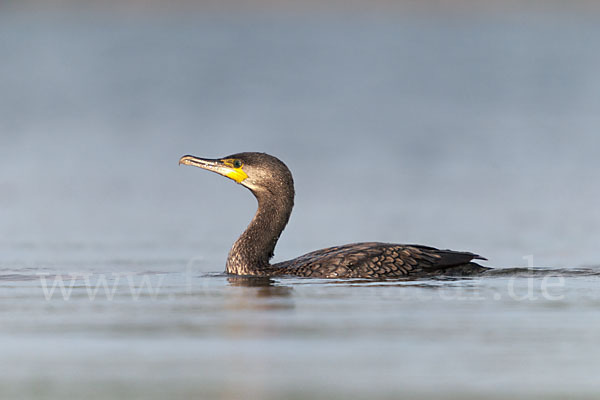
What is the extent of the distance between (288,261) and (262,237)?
0.34 meters

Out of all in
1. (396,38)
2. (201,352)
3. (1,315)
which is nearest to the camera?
(201,352)

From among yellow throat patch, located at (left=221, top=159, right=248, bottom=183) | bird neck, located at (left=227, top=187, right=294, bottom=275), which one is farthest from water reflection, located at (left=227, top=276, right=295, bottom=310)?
yellow throat patch, located at (left=221, top=159, right=248, bottom=183)

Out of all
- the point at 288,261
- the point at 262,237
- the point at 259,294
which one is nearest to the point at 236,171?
the point at 262,237

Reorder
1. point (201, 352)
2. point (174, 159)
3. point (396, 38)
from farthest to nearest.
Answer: point (396, 38), point (174, 159), point (201, 352)

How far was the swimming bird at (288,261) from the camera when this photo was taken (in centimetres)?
973

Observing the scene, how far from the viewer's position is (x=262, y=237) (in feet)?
35.0

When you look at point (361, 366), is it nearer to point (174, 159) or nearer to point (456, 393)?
point (456, 393)

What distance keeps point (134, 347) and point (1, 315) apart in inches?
60.9

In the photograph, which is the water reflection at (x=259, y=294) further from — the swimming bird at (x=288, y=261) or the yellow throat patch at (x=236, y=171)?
the yellow throat patch at (x=236, y=171)

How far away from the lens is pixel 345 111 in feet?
79.6

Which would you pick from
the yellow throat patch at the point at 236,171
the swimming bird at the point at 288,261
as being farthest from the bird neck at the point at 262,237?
the yellow throat patch at the point at 236,171

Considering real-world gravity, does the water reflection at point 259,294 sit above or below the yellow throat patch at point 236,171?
below

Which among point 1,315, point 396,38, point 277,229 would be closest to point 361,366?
point 1,315

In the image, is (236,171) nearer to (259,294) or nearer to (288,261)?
(288,261)
